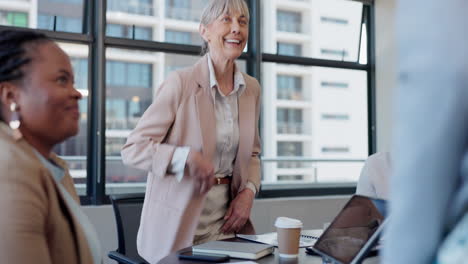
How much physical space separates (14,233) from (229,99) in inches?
50.2

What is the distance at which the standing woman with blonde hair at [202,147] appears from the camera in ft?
6.43

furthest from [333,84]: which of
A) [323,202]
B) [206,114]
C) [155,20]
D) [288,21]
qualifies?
[206,114]

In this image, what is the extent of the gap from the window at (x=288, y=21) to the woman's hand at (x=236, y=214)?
298cm

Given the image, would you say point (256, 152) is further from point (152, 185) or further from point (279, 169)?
point (279, 169)

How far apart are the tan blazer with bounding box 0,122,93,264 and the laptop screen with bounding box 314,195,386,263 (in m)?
0.65

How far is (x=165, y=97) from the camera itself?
2023mm

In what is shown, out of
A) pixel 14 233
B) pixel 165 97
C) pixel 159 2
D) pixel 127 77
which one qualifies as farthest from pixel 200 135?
pixel 159 2

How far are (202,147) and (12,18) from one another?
233 cm

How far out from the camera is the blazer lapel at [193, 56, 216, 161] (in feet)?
6.67

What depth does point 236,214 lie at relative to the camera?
2029mm

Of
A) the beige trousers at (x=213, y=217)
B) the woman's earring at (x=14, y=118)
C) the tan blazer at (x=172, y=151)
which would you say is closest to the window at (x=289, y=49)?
the tan blazer at (x=172, y=151)

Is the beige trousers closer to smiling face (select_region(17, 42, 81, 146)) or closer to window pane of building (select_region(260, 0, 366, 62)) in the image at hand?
smiling face (select_region(17, 42, 81, 146))

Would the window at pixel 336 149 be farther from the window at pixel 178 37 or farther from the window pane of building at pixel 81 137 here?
the window pane of building at pixel 81 137

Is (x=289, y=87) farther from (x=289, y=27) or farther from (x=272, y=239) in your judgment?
(x=272, y=239)
